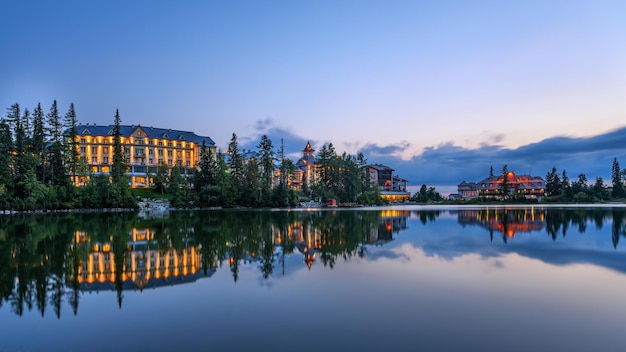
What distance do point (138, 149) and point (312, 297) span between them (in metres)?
82.6

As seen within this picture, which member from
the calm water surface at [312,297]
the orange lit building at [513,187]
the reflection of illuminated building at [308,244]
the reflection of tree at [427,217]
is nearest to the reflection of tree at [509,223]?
the reflection of tree at [427,217]

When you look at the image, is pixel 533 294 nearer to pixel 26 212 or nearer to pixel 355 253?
pixel 355 253

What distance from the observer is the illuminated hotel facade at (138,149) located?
76.8 m

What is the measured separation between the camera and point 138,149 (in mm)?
82062

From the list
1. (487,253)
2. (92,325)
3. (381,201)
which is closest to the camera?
(92,325)

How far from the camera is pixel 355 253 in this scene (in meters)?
15.1

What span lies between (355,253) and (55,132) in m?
62.7

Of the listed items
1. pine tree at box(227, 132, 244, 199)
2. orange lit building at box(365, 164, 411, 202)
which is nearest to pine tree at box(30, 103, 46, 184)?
pine tree at box(227, 132, 244, 199)

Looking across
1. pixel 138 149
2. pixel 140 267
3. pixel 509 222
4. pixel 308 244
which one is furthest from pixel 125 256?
pixel 138 149

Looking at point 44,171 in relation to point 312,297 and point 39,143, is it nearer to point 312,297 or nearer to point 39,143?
point 39,143

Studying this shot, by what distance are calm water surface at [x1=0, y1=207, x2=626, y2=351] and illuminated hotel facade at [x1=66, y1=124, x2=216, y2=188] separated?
63.3 meters

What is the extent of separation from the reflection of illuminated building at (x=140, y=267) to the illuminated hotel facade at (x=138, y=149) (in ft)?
198

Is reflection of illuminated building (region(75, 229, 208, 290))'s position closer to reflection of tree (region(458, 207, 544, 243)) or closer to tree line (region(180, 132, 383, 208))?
reflection of tree (region(458, 207, 544, 243))

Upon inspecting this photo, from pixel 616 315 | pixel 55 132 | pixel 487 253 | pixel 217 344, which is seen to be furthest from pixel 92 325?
pixel 55 132
